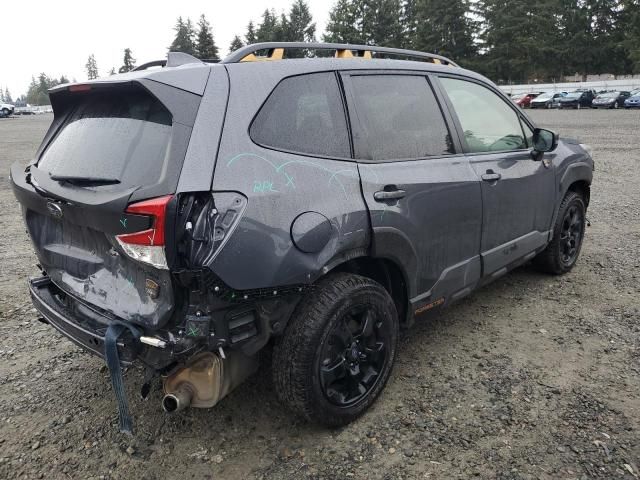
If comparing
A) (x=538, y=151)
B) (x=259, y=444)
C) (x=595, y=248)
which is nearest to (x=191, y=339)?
(x=259, y=444)

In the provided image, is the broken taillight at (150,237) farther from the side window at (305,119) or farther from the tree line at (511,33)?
the tree line at (511,33)

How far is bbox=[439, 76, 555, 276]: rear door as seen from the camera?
3480 millimetres

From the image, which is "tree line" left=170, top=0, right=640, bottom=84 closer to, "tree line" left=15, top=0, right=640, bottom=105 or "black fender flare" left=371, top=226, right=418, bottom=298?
"tree line" left=15, top=0, right=640, bottom=105

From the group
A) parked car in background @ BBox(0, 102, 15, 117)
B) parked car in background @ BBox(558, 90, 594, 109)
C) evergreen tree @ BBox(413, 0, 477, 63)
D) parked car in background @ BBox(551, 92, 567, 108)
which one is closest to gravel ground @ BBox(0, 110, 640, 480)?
parked car in background @ BBox(558, 90, 594, 109)

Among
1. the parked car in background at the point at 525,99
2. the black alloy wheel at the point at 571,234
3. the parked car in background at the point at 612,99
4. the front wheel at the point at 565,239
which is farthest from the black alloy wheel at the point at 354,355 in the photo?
the parked car in background at the point at 525,99

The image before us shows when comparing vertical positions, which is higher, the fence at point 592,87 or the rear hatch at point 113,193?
the rear hatch at point 113,193

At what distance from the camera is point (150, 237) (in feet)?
6.83

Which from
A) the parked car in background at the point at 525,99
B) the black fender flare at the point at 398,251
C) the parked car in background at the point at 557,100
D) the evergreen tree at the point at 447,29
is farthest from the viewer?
the evergreen tree at the point at 447,29

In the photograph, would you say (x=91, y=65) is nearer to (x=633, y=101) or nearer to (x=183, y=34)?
(x=183, y=34)

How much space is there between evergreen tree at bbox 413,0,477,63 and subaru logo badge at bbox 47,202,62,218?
65582 millimetres

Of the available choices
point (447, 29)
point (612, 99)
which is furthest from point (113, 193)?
point (447, 29)

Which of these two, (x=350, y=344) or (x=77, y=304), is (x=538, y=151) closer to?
(x=350, y=344)

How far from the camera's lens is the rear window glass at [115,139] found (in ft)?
7.34

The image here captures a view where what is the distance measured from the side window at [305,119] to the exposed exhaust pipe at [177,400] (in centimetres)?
A: 119
